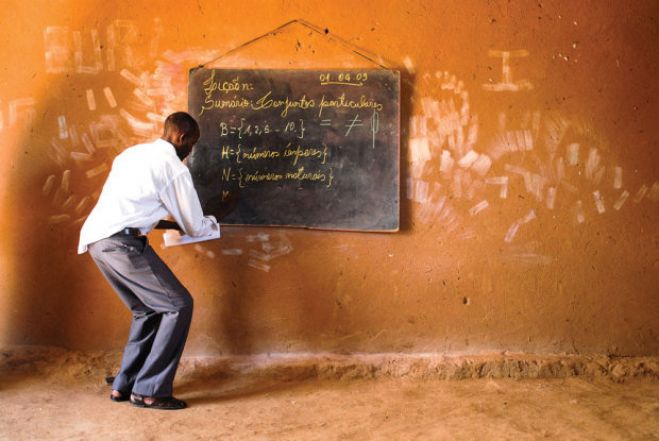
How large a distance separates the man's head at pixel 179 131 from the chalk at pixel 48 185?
1055 millimetres

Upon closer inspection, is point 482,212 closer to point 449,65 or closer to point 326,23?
point 449,65

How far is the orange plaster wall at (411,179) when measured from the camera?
384 centimetres

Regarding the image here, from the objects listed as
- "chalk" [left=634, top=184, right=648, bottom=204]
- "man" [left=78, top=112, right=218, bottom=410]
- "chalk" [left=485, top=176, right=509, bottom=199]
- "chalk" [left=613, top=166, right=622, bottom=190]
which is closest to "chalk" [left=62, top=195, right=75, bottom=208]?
"man" [left=78, top=112, right=218, bottom=410]

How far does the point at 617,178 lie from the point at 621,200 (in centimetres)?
14

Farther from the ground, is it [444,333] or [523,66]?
[523,66]

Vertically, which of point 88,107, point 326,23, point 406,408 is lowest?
point 406,408

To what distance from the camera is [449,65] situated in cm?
384

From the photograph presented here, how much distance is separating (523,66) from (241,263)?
7.29ft

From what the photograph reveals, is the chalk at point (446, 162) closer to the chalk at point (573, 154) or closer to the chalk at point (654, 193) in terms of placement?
the chalk at point (573, 154)

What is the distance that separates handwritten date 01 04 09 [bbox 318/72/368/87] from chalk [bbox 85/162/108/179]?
59.8 inches

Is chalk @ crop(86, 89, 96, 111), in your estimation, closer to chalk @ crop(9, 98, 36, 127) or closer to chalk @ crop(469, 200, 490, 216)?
chalk @ crop(9, 98, 36, 127)

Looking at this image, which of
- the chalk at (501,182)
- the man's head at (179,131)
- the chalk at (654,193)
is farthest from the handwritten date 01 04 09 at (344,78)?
the chalk at (654,193)

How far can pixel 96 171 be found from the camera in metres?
3.93

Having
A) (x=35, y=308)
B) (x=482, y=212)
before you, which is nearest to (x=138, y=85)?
(x=35, y=308)
